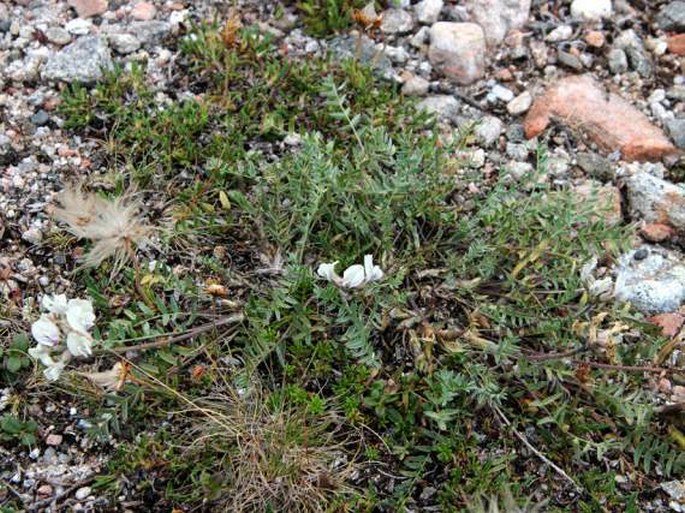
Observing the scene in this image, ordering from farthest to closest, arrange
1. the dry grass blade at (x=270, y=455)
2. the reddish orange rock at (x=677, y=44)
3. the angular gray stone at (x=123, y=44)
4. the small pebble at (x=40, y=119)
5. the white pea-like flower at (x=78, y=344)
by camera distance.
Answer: the reddish orange rock at (x=677, y=44), the angular gray stone at (x=123, y=44), the small pebble at (x=40, y=119), the dry grass blade at (x=270, y=455), the white pea-like flower at (x=78, y=344)

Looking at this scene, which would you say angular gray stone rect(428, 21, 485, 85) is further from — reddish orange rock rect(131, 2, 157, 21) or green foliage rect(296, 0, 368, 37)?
reddish orange rock rect(131, 2, 157, 21)

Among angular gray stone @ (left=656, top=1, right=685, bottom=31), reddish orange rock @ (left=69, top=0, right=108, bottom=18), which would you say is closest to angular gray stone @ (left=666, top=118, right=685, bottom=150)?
angular gray stone @ (left=656, top=1, right=685, bottom=31)

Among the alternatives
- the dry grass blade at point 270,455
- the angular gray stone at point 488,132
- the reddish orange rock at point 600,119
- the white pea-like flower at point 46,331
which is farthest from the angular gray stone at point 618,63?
the white pea-like flower at point 46,331

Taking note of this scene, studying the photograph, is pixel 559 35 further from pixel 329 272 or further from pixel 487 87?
pixel 329 272

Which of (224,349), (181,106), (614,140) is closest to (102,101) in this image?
(181,106)

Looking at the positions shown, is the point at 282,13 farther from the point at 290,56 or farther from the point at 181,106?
the point at 181,106

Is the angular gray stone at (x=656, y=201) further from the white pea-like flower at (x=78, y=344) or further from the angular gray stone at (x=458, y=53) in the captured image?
the white pea-like flower at (x=78, y=344)
